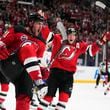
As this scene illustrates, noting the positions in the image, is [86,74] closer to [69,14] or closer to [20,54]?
[69,14]

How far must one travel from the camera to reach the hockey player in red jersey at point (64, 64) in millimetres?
5777

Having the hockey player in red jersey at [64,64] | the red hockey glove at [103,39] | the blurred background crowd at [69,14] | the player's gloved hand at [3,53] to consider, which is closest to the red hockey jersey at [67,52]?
the hockey player in red jersey at [64,64]

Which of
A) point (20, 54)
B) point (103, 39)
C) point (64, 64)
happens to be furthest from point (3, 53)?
point (103, 39)

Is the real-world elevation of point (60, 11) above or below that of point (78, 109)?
above

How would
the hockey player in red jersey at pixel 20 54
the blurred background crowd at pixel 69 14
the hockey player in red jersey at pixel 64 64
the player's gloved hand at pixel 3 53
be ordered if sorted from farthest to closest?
1. the blurred background crowd at pixel 69 14
2. the hockey player in red jersey at pixel 64 64
3. the player's gloved hand at pixel 3 53
4. the hockey player in red jersey at pixel 20 54

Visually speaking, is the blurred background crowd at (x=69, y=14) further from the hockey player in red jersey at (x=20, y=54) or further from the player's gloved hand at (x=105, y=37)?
the hockey player in red jersey at (x=20, y=54)

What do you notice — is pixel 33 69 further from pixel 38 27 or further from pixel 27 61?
pixel 38 27

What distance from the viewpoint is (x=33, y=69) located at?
390 centimetres

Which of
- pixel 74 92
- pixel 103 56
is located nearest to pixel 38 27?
pixel 74 92

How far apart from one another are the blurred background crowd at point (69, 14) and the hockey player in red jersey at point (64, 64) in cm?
777

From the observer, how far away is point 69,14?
17625mm

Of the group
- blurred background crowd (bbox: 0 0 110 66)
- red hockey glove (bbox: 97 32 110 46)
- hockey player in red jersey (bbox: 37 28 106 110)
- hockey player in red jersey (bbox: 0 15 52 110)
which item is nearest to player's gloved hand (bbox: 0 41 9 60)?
hockey player in red jersey (bbox: 0 15 52 110)

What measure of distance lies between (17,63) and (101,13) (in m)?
15.2

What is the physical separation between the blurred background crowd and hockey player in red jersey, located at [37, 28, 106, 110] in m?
7.77
